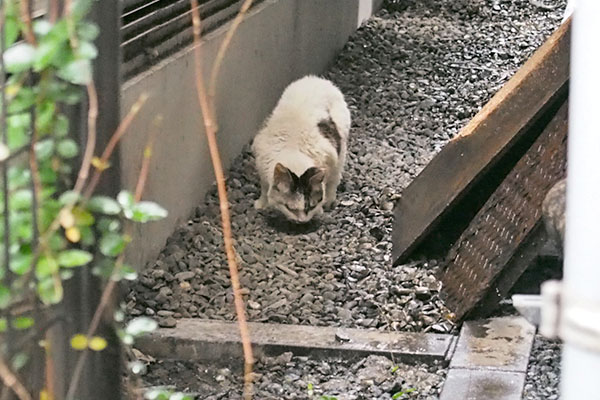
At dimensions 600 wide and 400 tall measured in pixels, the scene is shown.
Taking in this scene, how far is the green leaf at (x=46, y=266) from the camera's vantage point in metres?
1.76

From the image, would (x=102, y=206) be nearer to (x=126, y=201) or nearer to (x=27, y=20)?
(x=126, y=201)

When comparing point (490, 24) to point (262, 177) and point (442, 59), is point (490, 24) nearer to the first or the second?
point (442, 59)

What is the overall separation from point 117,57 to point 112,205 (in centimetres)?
27

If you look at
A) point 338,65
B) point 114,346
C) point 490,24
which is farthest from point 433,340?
point 490,24

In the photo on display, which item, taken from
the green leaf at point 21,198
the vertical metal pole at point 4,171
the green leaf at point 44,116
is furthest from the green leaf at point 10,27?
the green leaf at point 21,198

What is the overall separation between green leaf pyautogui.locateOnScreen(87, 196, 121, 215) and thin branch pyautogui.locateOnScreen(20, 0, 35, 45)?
0.97 feet

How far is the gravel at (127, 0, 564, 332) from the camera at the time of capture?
491 cm

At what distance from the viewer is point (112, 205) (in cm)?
185

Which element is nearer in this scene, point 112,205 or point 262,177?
point 112,205

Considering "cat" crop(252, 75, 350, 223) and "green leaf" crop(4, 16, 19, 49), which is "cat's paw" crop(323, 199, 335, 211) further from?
"green leaf" crop(4, 16, 19, 49)

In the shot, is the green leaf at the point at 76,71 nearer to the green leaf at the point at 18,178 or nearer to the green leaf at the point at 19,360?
the green leaf at the point at 18,178

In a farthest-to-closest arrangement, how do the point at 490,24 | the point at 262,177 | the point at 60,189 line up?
the point at 490,24 → the point at 262,177 → the point at 60,189

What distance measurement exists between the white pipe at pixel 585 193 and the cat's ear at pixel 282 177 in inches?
186

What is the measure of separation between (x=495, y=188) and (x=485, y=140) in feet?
1.12
